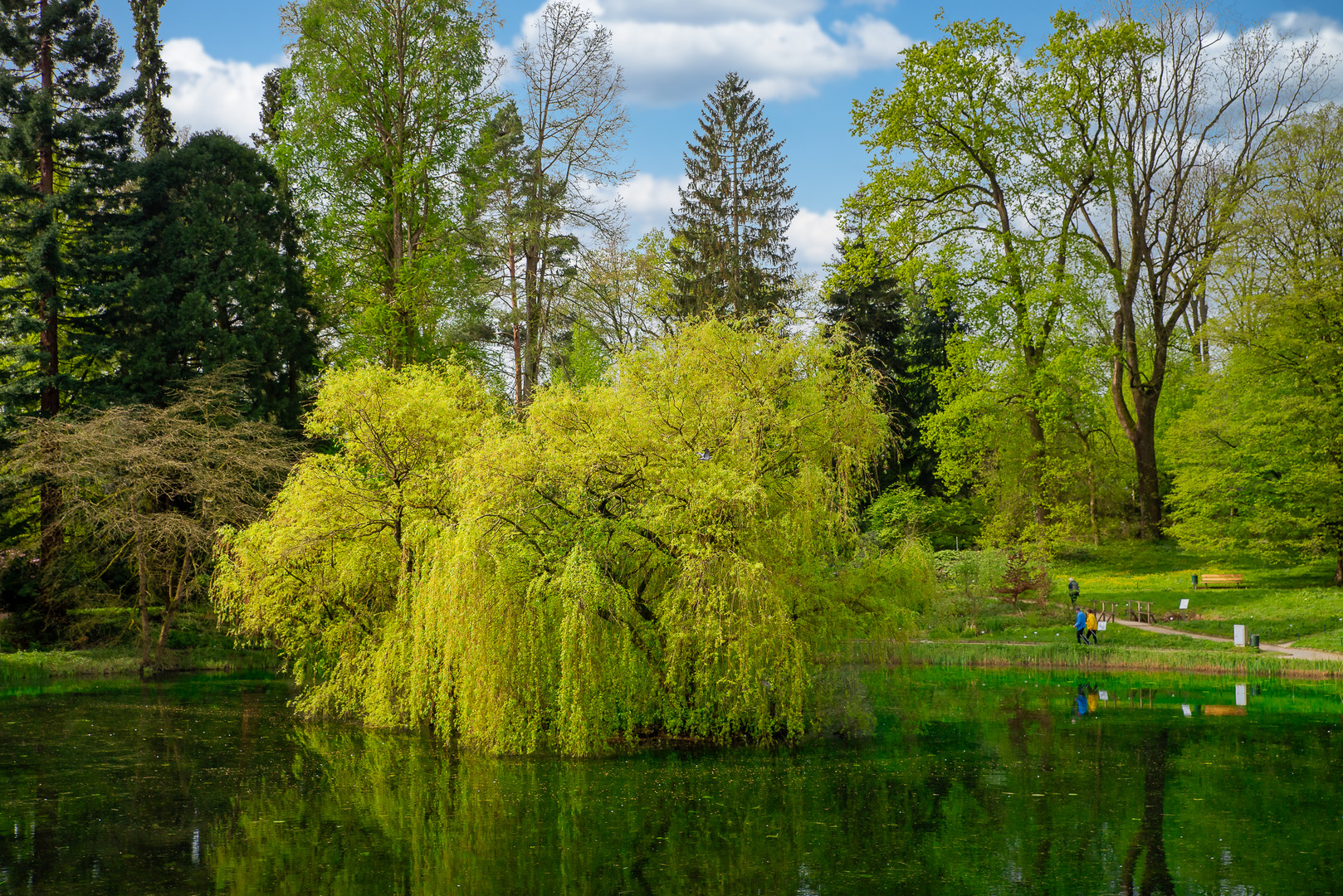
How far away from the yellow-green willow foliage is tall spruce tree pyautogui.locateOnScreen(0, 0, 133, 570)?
47.7 ft

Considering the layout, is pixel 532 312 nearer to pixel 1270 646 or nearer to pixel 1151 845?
pixel 1270 646

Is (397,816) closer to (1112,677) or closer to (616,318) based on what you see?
(1112,677)

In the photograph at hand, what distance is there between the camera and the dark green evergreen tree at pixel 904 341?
40031 millimetres

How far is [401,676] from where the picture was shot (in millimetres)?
17688

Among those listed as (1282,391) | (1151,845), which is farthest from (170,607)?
(1282,391)

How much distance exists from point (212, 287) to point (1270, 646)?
29.8 metres

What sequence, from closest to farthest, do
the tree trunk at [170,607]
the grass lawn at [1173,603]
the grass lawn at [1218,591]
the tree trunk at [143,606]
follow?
the tree trunk at [143,606] → the tree trunk at [170,607] → the grass lawn at [1173,603] → the grass lawn at [1218,591]

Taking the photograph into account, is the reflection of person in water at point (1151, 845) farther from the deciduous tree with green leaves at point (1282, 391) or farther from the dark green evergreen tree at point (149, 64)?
the dark green evergreen tree at point (149, 64)

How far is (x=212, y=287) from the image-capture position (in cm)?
3036

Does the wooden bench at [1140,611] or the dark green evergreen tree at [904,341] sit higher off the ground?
the dark green evergreen tree at [904,341]

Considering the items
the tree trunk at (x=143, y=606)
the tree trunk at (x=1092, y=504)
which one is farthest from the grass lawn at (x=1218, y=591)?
the tree trunk at (x=143, y=606)

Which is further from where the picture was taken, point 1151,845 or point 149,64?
point 149,64

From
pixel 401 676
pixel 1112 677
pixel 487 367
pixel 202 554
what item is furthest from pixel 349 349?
pixel 1112 677

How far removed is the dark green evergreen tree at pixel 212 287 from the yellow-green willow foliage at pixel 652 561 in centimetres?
1400
